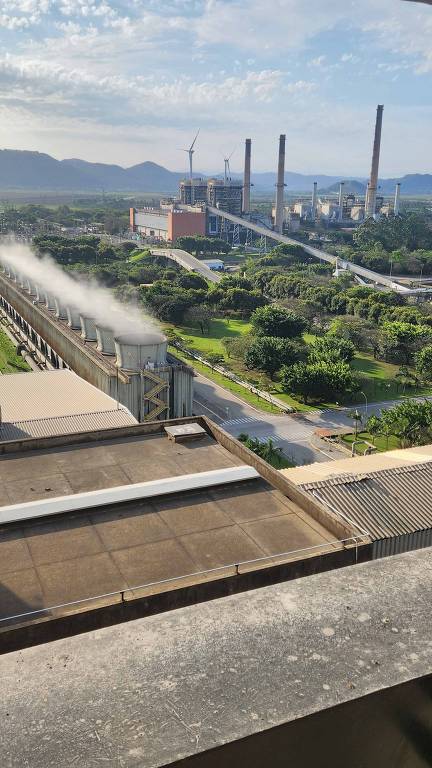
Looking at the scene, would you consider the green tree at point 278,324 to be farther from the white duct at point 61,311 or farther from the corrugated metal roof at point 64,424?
the corrugated metal roof at point 64,424

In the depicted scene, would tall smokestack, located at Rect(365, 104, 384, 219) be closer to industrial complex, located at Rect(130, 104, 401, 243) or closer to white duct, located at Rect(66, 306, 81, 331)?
industrial complex, located at Rect(130, 104, 401, 243)

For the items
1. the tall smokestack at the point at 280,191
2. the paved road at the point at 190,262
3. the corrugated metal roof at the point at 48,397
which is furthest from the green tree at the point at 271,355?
the tall smokestack at the point at 280,191

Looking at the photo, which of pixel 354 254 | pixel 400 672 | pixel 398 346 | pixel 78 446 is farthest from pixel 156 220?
pixel 400 672

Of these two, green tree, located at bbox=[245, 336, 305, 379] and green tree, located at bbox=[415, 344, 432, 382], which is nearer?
green tree, located at bbox=[245, 336, 305, 379]

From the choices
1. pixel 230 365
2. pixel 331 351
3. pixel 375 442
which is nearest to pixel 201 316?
pixel 230 365

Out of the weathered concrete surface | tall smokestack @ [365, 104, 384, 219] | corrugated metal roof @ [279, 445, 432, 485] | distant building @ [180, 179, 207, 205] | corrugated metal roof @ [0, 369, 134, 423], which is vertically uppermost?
tall smokestack @ [365, 104, 384, 219]

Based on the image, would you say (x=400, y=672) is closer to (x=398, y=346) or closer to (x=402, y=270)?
(x=398, y=346)

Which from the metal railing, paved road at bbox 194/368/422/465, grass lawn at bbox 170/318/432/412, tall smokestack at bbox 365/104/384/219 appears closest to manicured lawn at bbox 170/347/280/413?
grass lawn at bbox 170/318/432/412
